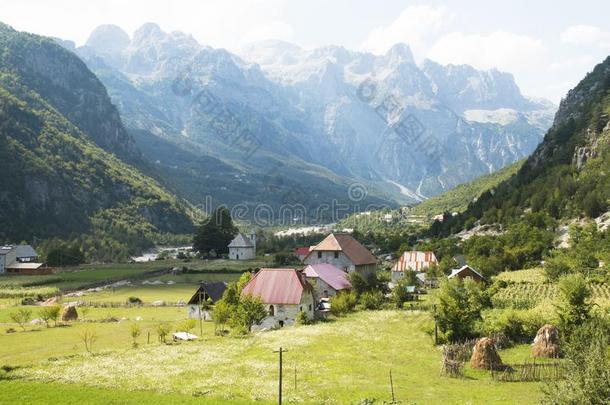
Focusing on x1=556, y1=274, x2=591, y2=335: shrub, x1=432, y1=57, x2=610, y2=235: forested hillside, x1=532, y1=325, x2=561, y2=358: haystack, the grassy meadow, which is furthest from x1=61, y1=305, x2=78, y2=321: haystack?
x1=432, y1=57, x2=610, y2=235: forested hillside

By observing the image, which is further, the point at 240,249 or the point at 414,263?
the point at 240,249

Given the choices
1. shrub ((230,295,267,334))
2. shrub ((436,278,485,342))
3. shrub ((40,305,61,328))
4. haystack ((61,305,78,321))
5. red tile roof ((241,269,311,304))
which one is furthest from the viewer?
haystack ((61,305,78,321))

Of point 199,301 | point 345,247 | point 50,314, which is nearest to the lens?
point 50,314

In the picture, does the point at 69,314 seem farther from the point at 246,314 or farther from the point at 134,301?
the point at 246,314

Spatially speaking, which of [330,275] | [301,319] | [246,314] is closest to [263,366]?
[246,314]

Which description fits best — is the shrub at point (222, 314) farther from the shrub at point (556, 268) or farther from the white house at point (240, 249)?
the white house at point (240, 249)

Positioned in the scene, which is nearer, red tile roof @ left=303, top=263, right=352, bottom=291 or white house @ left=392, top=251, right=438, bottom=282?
red tile roof @ left=303, top=263, right=352, bottom=291

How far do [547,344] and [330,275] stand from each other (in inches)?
1781

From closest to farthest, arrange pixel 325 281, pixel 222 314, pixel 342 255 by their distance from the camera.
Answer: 1. pixel 222 314
2. pixel 325 281
3. pixel 342 255

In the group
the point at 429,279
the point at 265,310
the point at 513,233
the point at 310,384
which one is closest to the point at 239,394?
the point at 310,384

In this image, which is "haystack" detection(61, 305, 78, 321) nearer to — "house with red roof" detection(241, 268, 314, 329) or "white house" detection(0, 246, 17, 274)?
"house with red roof" detection(241, 268, 314, 329)

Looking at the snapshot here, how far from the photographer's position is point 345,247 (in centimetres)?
10494

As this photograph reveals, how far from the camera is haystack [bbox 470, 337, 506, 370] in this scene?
43.1 m

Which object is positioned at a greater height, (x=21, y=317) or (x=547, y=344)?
(x=547, y=344)
